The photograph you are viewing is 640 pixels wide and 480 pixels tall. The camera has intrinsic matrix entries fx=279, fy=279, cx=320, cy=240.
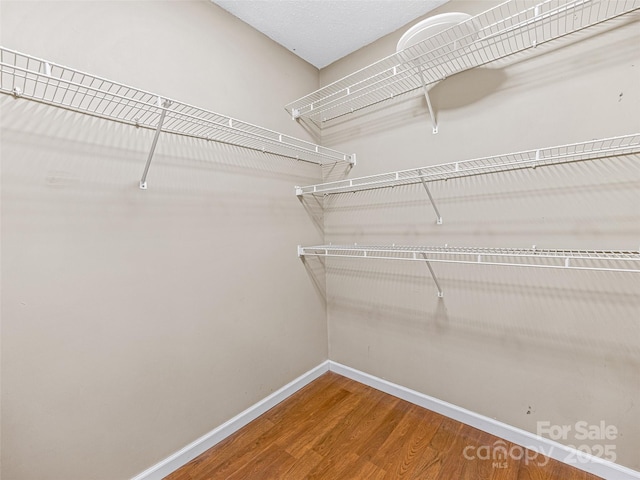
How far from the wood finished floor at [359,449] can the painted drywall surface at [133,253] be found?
167 millimetres

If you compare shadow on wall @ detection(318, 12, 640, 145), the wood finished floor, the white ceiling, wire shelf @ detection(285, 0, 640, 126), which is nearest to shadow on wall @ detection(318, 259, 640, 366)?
the wood finished floor

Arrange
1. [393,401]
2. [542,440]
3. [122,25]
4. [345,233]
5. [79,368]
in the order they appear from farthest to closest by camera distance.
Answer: [345,233] < [393,401] < [542,440] < [122,25] < [79,368]

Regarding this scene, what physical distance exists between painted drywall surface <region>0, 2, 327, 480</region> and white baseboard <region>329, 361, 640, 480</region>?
720 mm

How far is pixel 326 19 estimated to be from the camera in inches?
60.9

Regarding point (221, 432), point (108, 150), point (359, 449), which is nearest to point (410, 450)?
point (359, 449)

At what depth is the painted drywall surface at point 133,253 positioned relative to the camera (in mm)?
927

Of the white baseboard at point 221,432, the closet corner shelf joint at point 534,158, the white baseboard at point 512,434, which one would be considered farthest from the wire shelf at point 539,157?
the white baseboard at point 221,432

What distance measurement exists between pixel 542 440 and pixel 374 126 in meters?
1.84

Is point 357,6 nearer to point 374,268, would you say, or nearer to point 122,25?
point 122,25

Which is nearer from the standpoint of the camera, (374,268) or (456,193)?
(456,193)

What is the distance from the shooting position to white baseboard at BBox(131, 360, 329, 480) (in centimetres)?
122

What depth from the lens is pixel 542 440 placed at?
1.28 metres

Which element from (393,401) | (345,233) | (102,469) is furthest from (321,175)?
(102,469)

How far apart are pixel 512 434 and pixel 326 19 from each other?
2.36 m
